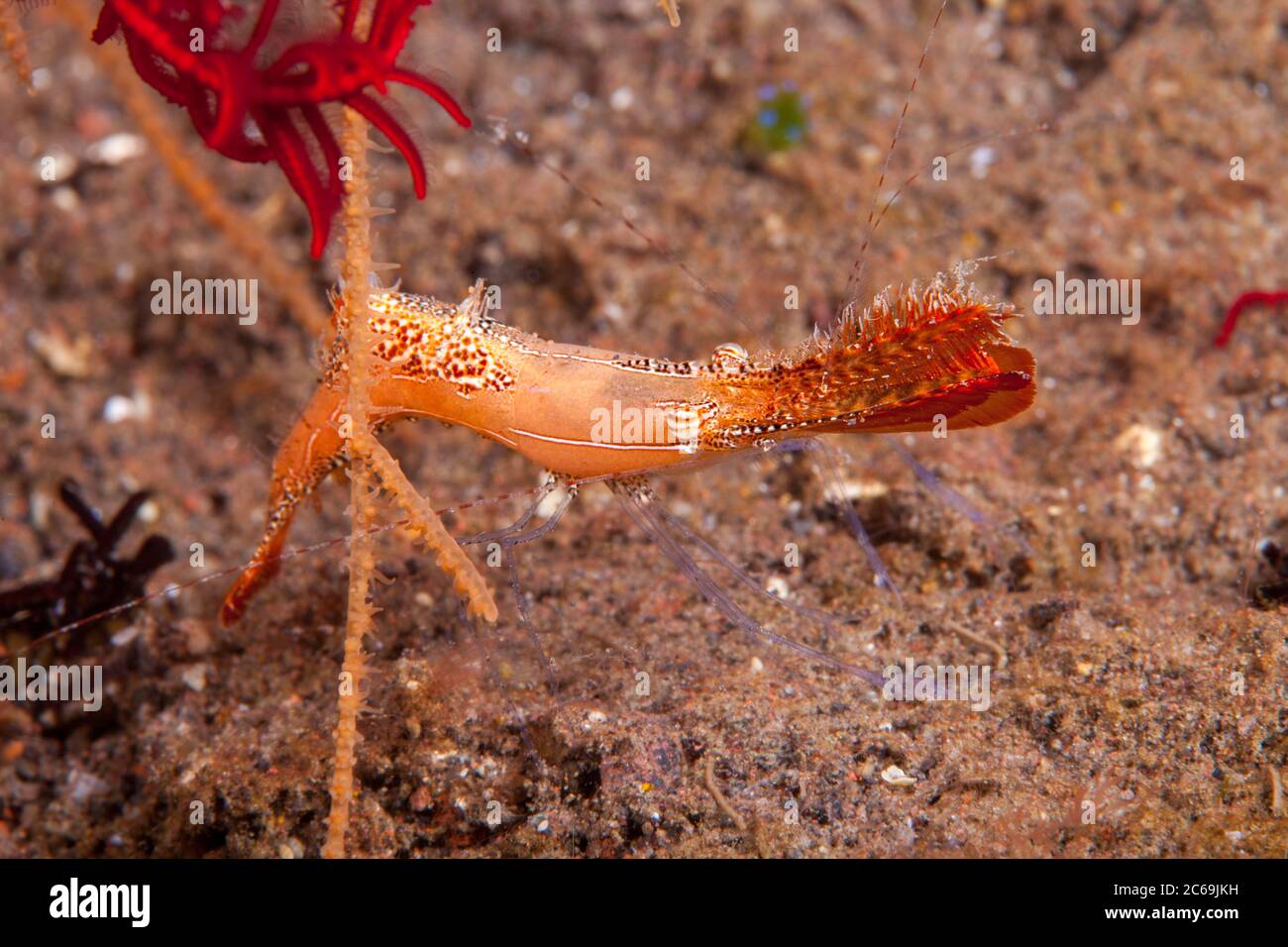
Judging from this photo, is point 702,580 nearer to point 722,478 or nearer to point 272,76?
point 722,478

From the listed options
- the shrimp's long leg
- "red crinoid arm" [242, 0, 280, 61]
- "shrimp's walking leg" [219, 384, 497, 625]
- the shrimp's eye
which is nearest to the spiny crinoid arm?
"shrimp's walking leg" [219, 384, 497, 625]

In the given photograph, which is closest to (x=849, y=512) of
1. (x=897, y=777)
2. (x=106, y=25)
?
(x=897, y=777)

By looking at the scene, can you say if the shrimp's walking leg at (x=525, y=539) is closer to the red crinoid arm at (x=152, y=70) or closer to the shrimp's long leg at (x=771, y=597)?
the shrimp's long leg at (x=771, y=597)

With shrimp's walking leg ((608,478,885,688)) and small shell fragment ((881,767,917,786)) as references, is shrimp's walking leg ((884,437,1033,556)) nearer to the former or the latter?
shrimp's walking leg ((608,478,885,688))

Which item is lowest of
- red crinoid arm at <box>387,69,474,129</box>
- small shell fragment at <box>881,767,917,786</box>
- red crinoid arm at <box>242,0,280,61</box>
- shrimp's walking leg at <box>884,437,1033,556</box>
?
small shell fragment at <box>881,767,917,786</box>

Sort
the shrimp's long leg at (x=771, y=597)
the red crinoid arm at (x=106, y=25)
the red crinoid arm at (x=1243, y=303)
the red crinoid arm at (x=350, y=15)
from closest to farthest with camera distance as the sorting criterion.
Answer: the red crinoid arm at (x=350, y=15) → the red crinoid arm at (x=106, y=25) → the shrimp's long leg at (x=771, y=597) → the red crinoid arm at (x=1243, y=303)

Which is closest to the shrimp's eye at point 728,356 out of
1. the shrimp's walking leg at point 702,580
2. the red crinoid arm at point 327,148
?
the shrimp's walking leg at point 702,580
